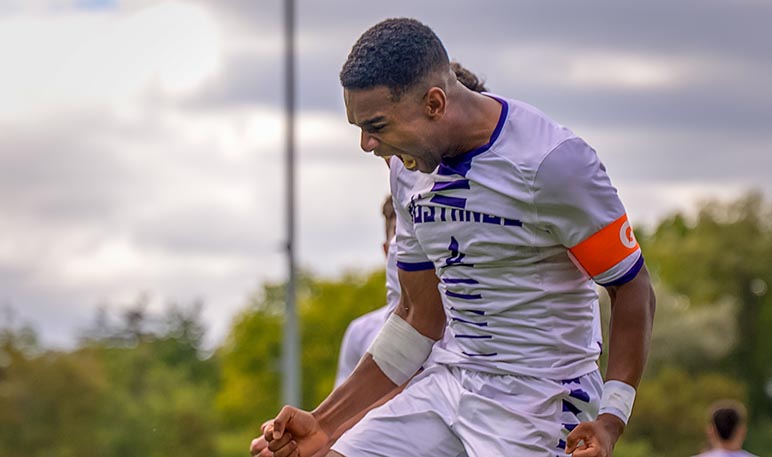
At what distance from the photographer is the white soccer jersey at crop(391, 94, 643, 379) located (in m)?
4.67

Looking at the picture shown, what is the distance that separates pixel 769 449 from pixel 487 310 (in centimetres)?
5613

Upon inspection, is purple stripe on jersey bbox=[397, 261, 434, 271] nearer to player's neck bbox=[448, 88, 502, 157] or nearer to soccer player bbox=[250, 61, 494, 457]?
soccer player bbox=[250, 61, 494, 457]

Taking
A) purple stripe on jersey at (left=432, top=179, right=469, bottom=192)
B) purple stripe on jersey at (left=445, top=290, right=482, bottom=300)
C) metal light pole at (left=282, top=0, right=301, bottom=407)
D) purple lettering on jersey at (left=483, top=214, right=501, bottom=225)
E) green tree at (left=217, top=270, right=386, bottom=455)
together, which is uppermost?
purple stripe on jersey at (left=432, top=179, right=469, bottom=192)

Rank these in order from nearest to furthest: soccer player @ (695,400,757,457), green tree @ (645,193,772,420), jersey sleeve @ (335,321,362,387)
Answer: jersey sleeve @ (335,321,362,387) → soccer player @ (695,400,757,457) → green tree @ (645,193,772,420)

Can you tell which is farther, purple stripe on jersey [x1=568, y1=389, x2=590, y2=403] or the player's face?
purple stripe on jersey [x1=568, y1=389, x2=590, y2=403]

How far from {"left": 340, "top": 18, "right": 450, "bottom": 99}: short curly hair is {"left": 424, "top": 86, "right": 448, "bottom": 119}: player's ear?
0.19ft

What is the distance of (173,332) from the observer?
7125 centimetres

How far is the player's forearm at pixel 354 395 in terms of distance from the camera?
5230 mm

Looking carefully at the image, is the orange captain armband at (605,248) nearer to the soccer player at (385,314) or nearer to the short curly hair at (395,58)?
the soccer player at (385,314)

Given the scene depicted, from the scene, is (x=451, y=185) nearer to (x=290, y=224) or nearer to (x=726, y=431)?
(x=726, y=431)

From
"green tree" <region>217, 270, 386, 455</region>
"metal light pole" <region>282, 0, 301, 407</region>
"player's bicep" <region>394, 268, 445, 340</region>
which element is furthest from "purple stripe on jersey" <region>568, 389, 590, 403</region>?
"green tree" <region>217, 270, 386, 455</region>

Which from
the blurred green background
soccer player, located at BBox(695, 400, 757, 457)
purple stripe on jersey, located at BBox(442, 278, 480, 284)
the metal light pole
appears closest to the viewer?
purple stripe on jersey, located at BBox(442, 278, 480, 284)

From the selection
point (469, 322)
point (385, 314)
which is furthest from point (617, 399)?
point (385, 314)

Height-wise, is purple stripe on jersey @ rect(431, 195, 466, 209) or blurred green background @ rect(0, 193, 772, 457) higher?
purple stripe on jersey @ rect(431, 195, 466, 209)
